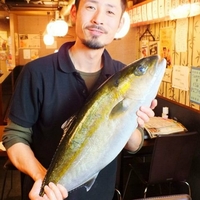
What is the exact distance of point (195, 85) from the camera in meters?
3.12

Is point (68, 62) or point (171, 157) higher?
A: point (68, 62)

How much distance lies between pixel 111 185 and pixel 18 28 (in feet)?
28.6

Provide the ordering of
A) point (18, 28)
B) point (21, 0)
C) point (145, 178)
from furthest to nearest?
point (18, 28) → point (21, 0) → point (145, 178)

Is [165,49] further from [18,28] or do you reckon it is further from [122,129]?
[18,28]

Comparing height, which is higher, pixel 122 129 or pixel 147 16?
pixel 147 16

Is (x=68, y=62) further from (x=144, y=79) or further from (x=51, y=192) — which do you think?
(x=51, y=192)

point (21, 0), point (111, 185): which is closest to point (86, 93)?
point (111, 185)

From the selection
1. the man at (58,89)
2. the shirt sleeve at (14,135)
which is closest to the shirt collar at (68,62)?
the man at (58,89)

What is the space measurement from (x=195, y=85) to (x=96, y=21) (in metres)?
2.10

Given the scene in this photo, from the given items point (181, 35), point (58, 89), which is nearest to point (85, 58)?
point (58, 89)

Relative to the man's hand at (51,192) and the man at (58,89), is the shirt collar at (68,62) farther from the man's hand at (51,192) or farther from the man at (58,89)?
the man's hand at (51,192)

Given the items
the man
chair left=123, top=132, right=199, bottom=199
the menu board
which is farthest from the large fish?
the menu board

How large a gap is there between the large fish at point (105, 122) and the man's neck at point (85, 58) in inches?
14.0

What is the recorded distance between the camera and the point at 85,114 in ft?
3.70
